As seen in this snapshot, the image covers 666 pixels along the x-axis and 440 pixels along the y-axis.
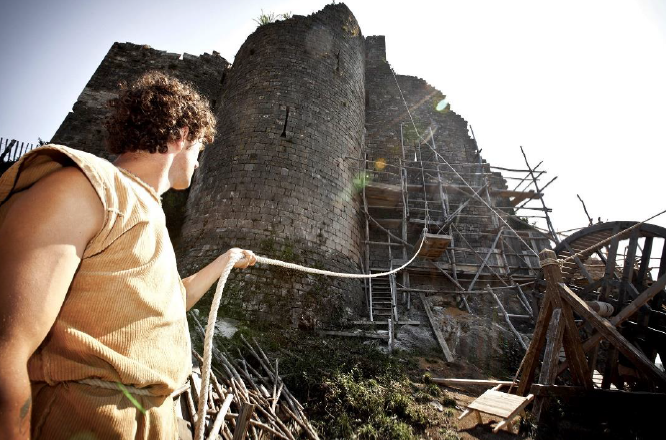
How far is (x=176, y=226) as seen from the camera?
25.6 feet

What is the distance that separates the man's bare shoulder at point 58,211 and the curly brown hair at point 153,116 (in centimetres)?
51

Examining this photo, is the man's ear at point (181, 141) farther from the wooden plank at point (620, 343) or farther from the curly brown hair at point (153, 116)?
the wooden plank at point (620, 343)

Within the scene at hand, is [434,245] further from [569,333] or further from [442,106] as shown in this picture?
[442,106]

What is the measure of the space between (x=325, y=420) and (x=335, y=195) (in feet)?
17.6

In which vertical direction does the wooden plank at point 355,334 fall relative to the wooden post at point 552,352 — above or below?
below

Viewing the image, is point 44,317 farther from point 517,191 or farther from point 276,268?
point 517,191

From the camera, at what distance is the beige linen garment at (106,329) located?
2.55 ft

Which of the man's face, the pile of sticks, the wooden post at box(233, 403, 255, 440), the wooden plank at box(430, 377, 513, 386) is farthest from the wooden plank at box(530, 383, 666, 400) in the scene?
the man's face

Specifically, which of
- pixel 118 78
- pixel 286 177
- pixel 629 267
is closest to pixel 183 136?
pixel 286 177

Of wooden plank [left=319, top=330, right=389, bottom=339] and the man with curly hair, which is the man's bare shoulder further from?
wooden plank [left=319, top=330, right=389, bottom=339]

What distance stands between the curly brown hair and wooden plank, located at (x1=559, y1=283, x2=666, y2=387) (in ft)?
14.5

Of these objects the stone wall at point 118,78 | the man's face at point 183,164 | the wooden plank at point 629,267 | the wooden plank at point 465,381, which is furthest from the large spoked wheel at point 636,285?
the stone wall at point 118,78

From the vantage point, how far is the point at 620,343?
3504mm

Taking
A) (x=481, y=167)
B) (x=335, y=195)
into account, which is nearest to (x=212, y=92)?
(x=335, y=195)
